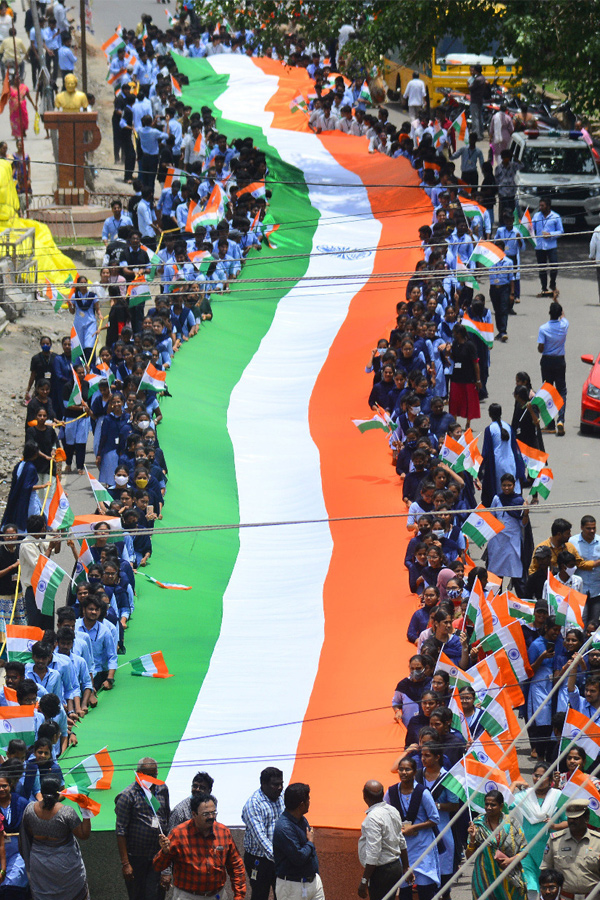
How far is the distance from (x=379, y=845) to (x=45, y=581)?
3834mm

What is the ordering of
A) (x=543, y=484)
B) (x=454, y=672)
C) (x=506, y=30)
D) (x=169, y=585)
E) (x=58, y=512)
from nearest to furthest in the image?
(x=454, y=672) → (x=58, y=512) → (x=169, y=585) → (x=543, y=484) → (x=506, y=30)

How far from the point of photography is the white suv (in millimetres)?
22417

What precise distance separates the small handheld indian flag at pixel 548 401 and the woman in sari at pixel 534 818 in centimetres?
575

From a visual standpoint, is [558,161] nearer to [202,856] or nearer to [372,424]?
[372,424]

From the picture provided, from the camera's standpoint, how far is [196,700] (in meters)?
10.8

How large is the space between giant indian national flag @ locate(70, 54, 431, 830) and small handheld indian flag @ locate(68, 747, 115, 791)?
123 millimetres

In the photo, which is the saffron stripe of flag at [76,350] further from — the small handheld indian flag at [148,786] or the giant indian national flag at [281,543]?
the small handheld indian flag at [148,786]

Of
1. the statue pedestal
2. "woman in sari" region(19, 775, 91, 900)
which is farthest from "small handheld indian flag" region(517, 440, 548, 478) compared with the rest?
the statue pedestal

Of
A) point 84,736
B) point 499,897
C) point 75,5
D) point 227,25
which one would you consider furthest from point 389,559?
point 75,5

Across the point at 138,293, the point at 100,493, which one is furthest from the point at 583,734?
the point at 138,293

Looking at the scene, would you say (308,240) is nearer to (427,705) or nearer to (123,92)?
(123,92)

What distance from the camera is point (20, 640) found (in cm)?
1041

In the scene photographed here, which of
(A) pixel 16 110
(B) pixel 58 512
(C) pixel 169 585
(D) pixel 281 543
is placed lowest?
(D) pixel 281 543

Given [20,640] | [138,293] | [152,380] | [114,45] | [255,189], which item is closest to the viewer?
[20,640]
